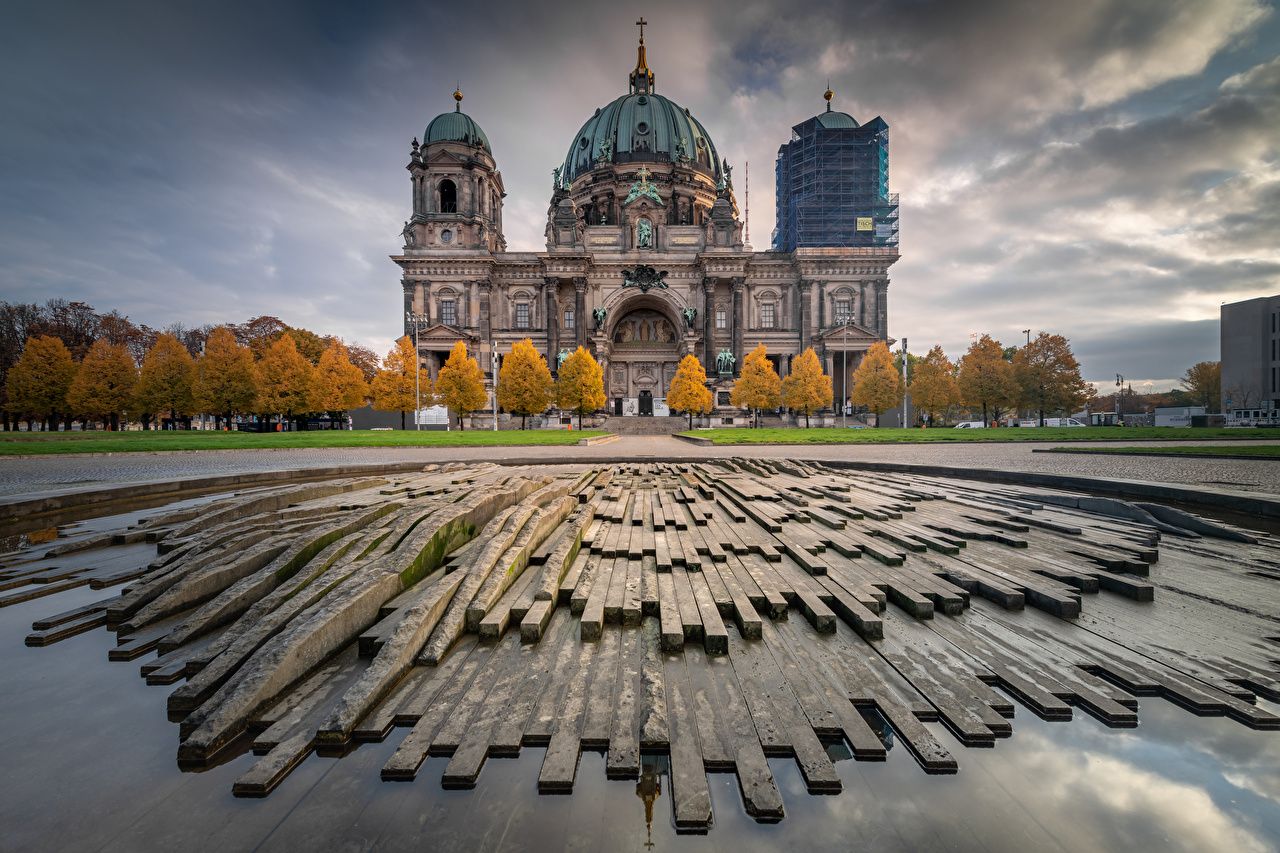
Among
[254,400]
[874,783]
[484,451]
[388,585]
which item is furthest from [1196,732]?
[254,400]

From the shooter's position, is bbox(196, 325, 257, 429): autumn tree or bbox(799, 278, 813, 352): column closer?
bbox(196, 325, 257, 429): autumn tree

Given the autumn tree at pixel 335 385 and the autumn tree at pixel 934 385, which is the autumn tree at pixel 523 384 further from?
the autumn tree at pixel 934 385

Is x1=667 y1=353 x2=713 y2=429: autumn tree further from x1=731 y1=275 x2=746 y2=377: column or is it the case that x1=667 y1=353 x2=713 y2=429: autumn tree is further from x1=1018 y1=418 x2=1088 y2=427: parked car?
x1=1018 y1=418 x2=1088 y2=427: parked car

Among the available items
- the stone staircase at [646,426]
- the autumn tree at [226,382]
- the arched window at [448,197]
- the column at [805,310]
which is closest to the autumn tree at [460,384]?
the stone staircase at [646,426]

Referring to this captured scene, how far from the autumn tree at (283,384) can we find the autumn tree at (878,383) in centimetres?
4866

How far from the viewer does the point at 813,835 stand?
188 centimetres

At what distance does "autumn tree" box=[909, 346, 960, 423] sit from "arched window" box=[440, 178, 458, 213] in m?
51.0

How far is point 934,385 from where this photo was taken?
43938 millimetres

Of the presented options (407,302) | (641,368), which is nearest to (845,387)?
(641,368)

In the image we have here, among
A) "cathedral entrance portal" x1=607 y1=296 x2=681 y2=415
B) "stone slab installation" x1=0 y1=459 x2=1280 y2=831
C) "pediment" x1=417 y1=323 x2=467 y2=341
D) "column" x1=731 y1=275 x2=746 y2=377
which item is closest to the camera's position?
"stone slab installation" x1=0 y1=459 x2=1280 y2=831

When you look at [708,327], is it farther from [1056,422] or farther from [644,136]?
[1056,422]

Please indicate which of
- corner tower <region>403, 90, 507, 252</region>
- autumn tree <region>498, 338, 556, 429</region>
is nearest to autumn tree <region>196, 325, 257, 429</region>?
corner tower <region>403, 90, 507, 252</region>

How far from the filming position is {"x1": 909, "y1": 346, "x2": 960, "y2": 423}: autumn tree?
144 ft

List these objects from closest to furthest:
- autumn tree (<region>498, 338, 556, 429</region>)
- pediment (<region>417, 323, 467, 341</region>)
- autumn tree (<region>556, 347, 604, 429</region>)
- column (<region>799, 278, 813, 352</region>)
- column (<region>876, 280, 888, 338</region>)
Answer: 1. autumn tree (<region>498, 338, 556, 429</region>)
2. autumn tree (<region>556, 347, 604, 429</region>)
3. pediment (<region>417, 323, 467, 341</region>)
4. column (<region>876, 280, 888, 338</region>)
5. column (<region>799, 278, 813, 352</region>)
